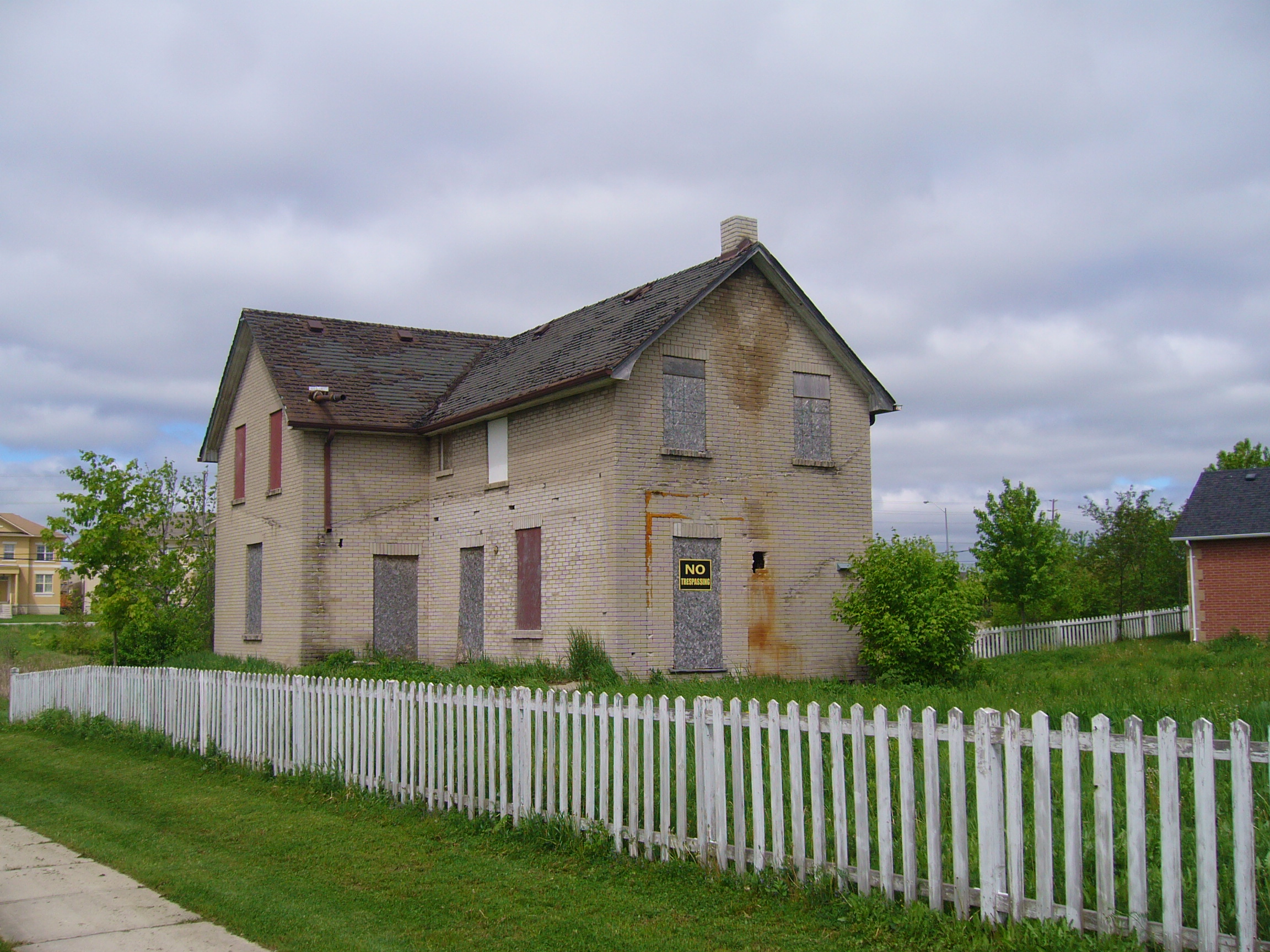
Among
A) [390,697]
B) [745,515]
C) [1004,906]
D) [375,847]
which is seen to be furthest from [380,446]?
[1004,906]

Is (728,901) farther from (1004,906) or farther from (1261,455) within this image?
(1261,455)

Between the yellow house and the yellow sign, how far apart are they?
242 feet

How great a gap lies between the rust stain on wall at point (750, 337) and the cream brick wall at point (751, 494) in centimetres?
2

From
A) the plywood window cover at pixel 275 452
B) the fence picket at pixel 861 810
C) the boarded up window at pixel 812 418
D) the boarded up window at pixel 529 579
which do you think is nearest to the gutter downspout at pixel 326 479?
the plywood window cover at pixel 275 452

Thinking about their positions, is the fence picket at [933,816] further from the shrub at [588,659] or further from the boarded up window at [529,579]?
the boarded up window at [529,579]

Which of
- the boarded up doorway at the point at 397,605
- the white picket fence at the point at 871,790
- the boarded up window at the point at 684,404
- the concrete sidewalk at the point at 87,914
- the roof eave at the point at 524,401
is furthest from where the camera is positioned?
the boarded up doorway at the point at 397,605

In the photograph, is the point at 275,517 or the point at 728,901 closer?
the point at 728,901

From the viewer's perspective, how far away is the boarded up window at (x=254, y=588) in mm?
24078

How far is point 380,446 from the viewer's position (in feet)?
74.5

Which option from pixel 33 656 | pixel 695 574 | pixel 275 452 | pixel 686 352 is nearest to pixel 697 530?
pixel 695 574

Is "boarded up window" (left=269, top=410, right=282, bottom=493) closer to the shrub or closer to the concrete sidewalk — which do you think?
the shrub

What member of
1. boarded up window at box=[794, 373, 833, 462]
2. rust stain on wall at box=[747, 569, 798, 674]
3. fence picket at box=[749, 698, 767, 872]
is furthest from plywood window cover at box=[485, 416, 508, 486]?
fence picket at box=[749, 698, 767, 872]

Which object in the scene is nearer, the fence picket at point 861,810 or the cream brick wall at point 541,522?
the fence picket at point 861,810

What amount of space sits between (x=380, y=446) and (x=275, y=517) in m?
2.80
